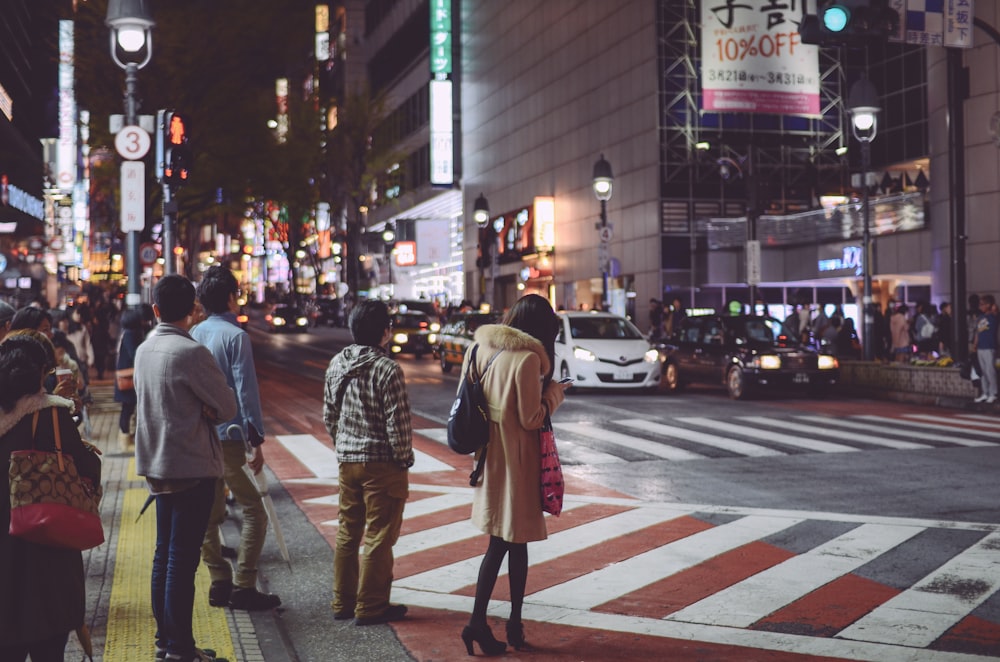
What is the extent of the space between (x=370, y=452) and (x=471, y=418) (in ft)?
2.75

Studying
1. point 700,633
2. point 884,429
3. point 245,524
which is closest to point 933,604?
point 700,633

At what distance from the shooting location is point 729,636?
6.05 m

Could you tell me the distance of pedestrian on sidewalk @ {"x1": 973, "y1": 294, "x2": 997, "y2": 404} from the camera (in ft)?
60.6

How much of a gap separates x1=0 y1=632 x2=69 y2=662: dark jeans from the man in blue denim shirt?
220 centimetres

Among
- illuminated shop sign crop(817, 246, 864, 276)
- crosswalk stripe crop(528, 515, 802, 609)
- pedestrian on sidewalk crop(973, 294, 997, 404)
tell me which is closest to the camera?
crosswalk stripe crop(528, 515, 802, 609)

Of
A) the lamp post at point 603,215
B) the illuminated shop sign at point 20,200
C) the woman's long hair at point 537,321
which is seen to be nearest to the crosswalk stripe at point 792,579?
the woman's long hair at point 537,321

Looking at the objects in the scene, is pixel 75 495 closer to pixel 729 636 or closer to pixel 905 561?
pixel 729 636

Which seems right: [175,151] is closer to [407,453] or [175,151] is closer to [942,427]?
[407,453]

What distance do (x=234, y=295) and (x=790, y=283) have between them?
37.5 metres

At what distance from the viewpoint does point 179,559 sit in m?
5.38

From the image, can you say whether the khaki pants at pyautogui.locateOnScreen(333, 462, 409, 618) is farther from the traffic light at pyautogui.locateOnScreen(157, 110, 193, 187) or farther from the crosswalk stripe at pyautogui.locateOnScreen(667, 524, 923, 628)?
the traffic light at pyautogui.locateOnScreen(157, 110, 193, 187)

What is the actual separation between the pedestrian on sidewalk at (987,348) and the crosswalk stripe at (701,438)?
590 centimetres

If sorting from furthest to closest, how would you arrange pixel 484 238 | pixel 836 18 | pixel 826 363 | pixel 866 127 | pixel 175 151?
pixel 484 238 → pixel 866 127 → pixel 826 363 → pixel 175 151 → pixel 836 18

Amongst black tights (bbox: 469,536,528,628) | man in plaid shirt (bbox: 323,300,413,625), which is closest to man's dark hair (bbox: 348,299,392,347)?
man in plaid shirt (bbox: 323,300,413,625)
